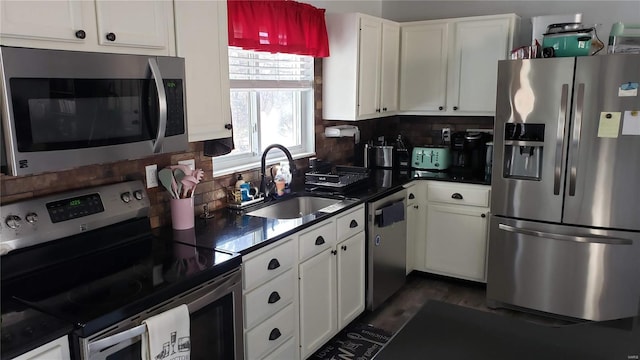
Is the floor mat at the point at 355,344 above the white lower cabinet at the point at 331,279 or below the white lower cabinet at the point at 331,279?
below

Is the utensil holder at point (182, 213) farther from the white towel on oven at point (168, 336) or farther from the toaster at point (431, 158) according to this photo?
the toaster at point (431, 158)

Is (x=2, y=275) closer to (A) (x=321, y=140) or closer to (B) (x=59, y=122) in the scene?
(B) (x=59, y=122)

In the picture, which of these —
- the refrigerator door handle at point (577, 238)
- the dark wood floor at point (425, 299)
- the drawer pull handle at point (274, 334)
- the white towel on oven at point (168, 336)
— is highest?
the white towel on oven at point (168, 336)

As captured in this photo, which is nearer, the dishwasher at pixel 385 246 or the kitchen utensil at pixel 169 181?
the kitchen utensil at pixel 169 181

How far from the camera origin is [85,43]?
174 centimetres

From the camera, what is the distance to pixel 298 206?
3.23 metres

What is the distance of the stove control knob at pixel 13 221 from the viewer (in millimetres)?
1806

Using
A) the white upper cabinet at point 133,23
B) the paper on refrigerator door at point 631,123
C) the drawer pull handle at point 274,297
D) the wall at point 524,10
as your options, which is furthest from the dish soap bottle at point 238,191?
the wall at point 524,10

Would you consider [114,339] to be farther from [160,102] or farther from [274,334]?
[274,334]

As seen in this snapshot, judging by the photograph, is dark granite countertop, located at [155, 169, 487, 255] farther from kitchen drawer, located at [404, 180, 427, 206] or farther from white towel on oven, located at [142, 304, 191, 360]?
kitchen drawer, located at [404, 180, 427, 206]

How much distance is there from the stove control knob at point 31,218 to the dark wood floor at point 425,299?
2191 mm

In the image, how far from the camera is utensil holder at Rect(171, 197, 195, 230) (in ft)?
7.88

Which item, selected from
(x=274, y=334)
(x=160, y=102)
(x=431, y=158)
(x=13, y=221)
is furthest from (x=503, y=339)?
(x=431, y=158)

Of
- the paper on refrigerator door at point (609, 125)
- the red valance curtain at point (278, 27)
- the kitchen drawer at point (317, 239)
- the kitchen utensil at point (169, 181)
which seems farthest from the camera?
the paper on refrigerator door at point (609, 125)
